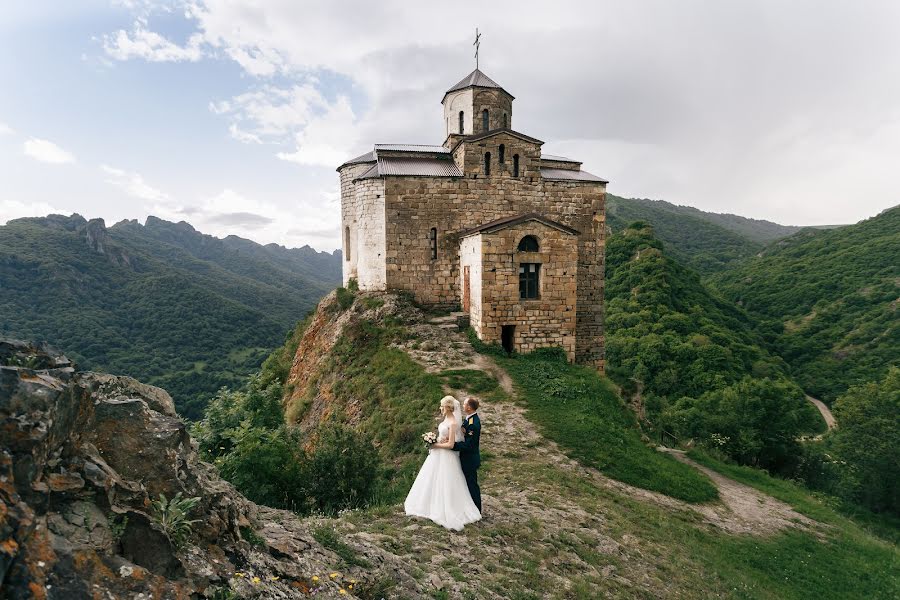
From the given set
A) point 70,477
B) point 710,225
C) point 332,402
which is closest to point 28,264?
point 332,402

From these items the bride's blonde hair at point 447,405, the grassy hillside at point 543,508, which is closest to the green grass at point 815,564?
the grassy hillside at point 543,508

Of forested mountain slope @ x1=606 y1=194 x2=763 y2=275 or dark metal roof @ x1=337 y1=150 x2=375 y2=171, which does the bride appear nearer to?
dark metal roof @ x1=337 y1=150 x2=375 y2=171

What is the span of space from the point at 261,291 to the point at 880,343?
75203mm

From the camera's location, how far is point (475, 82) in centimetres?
2059

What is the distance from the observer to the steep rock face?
9.05 ft

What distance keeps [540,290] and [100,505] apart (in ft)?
47.5

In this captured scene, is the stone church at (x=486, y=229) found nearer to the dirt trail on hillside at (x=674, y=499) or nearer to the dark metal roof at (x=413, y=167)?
the dark metal roof at (x=413, y=167)

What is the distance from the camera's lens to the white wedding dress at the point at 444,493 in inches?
255

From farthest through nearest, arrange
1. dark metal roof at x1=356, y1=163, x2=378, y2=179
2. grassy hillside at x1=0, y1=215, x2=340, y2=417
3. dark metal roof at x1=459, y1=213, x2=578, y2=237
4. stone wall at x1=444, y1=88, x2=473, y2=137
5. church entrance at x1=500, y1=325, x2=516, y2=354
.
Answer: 1. grassy hillside at x1=0, y1=215, x2=340, y2=417
2. stone wall at x1=444, y1=88, x2=473, y2=137
3. dark metal roof at x1=356, y1=163, x2=378, y2=179
4. church entrance at x1=500, y1=325, x2=516, y2=354
5. dark metal roof at x1=459, y1=213, x2=578, y2=237

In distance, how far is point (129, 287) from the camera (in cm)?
5481

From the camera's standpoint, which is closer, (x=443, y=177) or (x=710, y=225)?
(x=443, y=177)

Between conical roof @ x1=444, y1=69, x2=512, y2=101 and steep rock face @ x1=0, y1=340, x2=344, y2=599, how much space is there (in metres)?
19.5

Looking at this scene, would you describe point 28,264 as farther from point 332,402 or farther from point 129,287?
point 332,402

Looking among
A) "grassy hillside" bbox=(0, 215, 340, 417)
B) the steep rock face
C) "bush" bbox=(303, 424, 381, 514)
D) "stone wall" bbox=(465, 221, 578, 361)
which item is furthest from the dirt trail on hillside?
"grassy hillside" bbox=(0, 215, 340, 417)
